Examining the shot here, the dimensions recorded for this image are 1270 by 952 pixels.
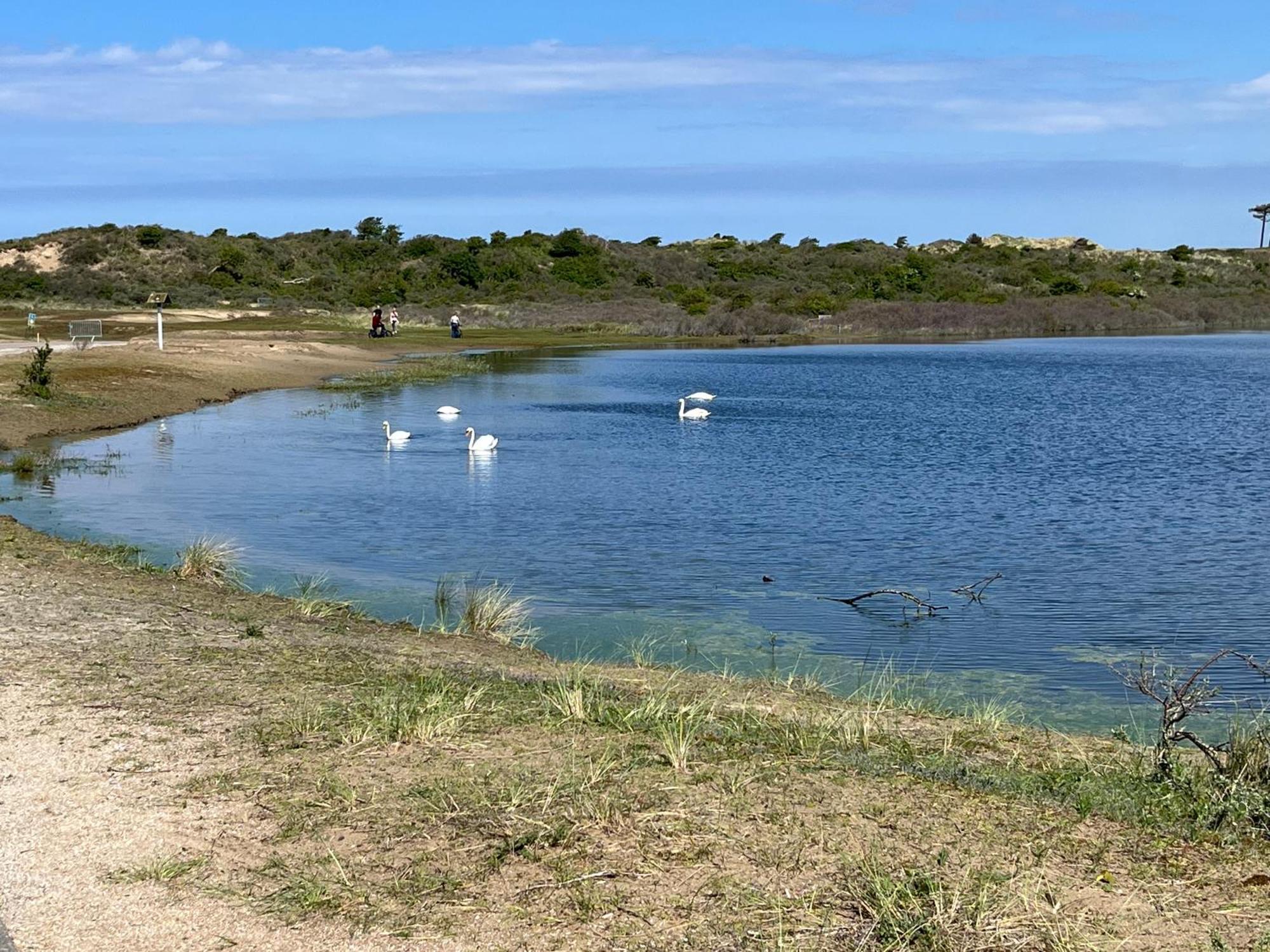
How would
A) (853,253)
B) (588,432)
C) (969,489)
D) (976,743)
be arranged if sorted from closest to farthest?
(976,743) → (969,489) → (588,432) → (853,253)

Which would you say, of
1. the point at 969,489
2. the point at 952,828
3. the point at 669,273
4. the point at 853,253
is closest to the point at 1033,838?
the point at 952,828

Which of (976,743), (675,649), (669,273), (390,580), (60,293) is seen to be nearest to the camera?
(976,743)

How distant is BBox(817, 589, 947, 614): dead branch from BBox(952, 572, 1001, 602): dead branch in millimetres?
411

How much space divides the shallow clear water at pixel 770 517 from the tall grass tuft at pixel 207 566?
62 centimetres

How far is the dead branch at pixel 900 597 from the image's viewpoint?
513 inches

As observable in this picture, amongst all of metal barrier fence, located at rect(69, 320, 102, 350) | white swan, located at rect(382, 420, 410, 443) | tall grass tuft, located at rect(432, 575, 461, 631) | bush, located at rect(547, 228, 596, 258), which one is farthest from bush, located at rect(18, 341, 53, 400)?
bush, located at rect(547, 228, 596, 258)

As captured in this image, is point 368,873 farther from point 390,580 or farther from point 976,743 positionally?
point 390,580

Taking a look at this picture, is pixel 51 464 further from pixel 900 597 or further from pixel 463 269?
pixel 463 269

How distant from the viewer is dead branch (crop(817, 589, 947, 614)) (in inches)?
513

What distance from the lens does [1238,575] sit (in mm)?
15109

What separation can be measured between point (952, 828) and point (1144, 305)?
9036cm

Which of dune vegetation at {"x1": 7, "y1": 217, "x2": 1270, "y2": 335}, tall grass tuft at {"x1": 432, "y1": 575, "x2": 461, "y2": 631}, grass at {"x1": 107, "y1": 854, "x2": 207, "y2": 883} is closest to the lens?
grass at {"x1": 107, "y1": 854, "x2": 207, "y2": 883}

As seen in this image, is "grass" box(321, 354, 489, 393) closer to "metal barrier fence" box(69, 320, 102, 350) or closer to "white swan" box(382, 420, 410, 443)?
"metal barrier fence" box(69, 320, 102, 350)

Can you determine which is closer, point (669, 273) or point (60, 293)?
point (60, 293)
